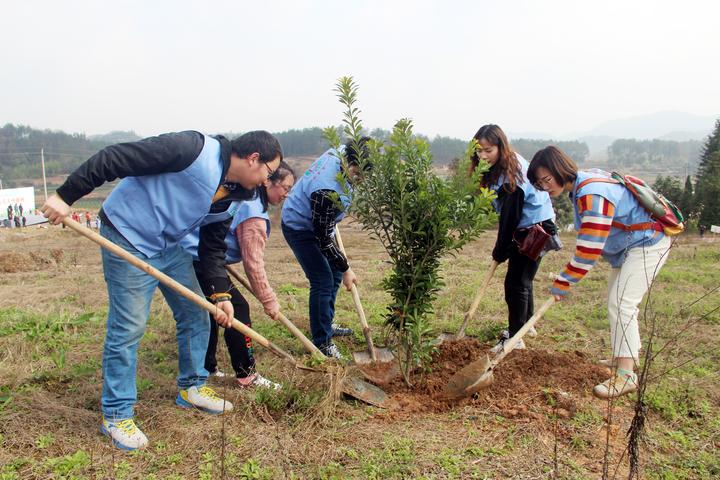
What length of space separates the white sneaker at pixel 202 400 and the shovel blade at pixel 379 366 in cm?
110

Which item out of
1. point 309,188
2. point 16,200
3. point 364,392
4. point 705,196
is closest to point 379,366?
point 364,392

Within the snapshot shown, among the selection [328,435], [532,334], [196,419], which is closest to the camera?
[328,435]

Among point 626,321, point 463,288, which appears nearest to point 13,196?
point 463,288

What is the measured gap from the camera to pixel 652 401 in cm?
339

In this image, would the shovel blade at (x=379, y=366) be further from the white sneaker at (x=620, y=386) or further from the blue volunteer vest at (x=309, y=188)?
the white sneaker at (x=620, y=386)

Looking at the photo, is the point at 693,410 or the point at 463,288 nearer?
the point at 693,410

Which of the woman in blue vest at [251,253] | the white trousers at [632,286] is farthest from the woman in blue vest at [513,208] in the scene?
the woman in blue vest at [251,253]

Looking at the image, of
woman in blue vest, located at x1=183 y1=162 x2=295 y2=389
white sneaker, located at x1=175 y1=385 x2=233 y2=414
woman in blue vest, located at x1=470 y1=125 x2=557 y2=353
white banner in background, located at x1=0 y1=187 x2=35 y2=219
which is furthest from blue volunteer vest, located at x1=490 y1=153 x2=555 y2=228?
white banner in background, located at x1=0 y1=187 x2=35 y2=219

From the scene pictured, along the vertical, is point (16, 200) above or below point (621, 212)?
below

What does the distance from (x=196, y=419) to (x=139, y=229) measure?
4.29 feet

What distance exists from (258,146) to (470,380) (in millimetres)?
2137

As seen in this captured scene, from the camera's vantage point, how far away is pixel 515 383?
371 cm

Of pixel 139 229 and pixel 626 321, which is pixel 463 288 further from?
pixel 139 229

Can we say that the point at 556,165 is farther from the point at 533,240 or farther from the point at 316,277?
the point at 316,277
